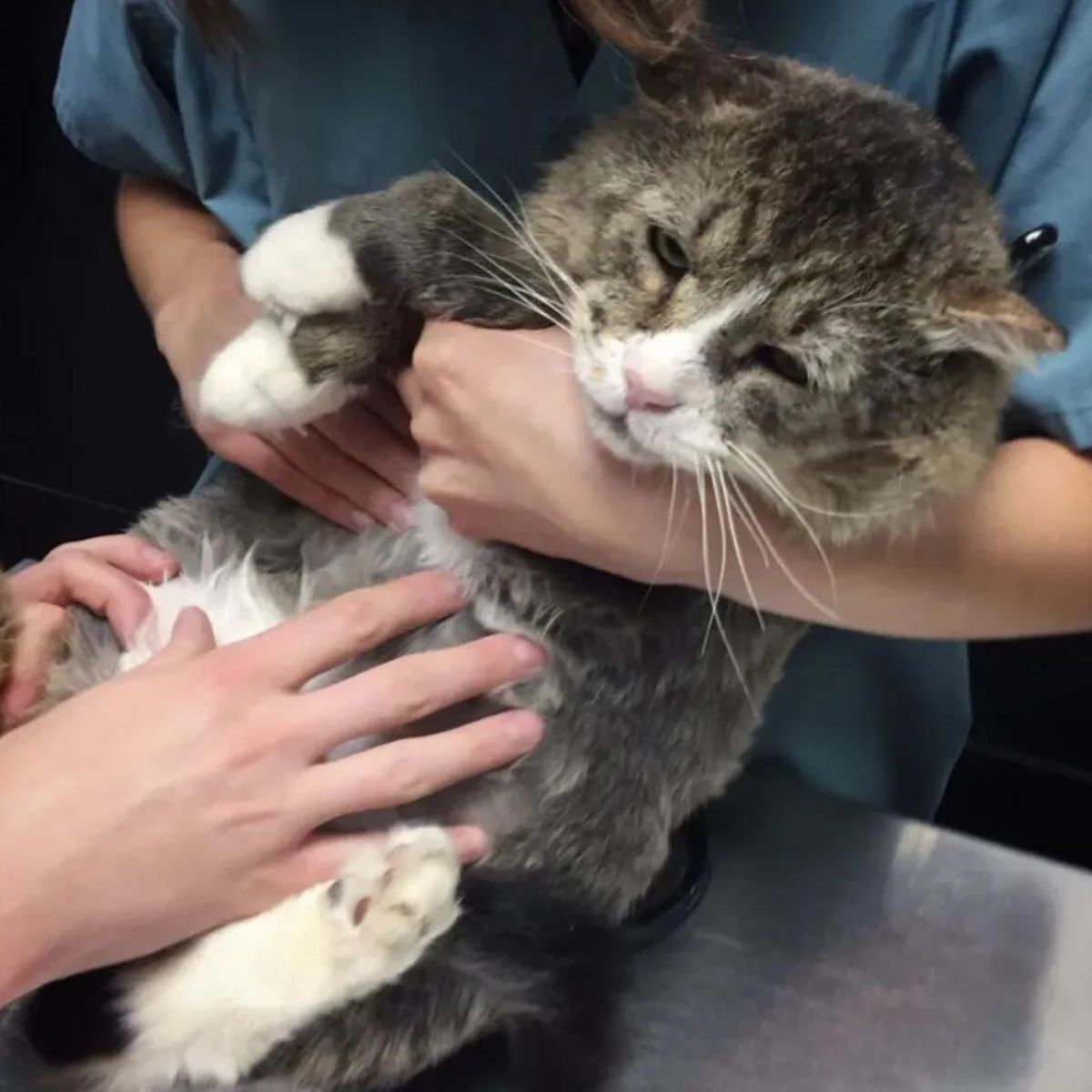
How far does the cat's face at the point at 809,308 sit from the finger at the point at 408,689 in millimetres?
165

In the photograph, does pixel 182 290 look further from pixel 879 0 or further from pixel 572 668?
pixel 879 0

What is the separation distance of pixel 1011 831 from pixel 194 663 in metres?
1.30

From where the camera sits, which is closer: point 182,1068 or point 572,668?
point 182,1068

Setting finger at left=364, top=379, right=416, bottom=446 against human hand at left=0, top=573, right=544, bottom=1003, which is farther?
finger at left=364, top=379, right=416, bottom=446

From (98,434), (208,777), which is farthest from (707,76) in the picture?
(98,434)

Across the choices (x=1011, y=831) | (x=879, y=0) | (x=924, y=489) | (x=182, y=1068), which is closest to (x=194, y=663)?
(x=182, y=1068)

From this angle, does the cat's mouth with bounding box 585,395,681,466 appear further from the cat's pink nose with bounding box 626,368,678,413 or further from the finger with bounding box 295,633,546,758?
the finger with bounding box 295,633,546,758

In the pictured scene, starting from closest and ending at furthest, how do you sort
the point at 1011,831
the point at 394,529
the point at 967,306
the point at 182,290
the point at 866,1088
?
the point at 967,306 < the point at 866,1088 < the point at 394,529 < the point at 182,290 < the point at 1011,831

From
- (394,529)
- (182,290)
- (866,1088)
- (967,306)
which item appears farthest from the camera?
(182,290)

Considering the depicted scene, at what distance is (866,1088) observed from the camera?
34.1 inches

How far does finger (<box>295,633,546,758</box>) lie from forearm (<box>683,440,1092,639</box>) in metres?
0.14

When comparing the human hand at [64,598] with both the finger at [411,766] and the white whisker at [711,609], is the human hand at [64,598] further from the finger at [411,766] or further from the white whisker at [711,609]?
the white whisker at [711,609]

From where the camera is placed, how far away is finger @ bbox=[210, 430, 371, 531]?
0.99 metres

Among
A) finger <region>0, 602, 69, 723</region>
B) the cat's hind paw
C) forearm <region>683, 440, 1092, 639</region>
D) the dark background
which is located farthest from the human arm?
the dark background
